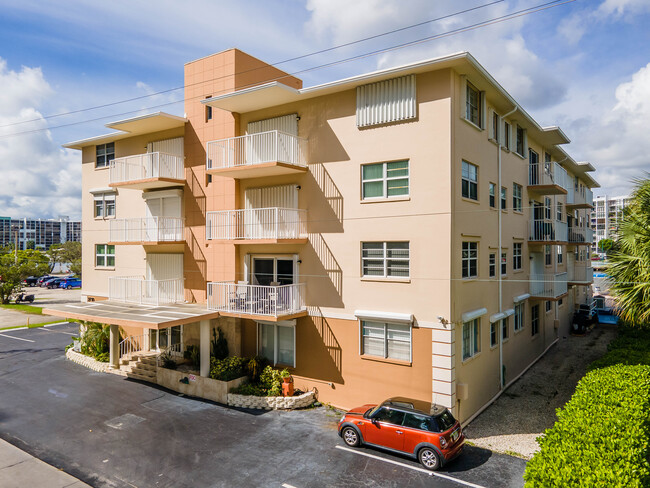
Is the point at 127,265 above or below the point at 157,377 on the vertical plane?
above

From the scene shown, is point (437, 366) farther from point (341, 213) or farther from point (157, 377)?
point (157, 377)

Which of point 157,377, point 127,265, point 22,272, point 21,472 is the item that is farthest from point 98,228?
point 22,272

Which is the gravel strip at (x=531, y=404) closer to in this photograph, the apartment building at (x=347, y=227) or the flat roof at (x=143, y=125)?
the apartment building at (x=347, y=227)

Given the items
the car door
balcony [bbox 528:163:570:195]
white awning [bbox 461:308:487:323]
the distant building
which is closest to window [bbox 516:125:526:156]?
balcony [bbox 528:163:570:195]

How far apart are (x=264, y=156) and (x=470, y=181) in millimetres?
8080

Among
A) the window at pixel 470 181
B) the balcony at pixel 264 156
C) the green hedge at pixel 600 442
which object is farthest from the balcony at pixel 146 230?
the green hedge at pixel 600 442

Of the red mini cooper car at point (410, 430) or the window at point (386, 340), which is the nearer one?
the red mini cooper car at point (410, 430)

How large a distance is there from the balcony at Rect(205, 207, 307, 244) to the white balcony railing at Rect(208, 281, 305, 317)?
1.90m

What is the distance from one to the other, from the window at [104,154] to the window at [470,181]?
19558 mm

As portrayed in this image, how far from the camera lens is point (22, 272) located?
42.3 m

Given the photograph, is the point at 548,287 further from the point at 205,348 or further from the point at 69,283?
the point at 69,283

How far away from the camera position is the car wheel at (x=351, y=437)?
1221 centimetres

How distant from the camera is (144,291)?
21.1 metres

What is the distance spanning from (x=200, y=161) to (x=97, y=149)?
8978mm
